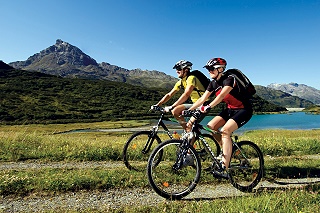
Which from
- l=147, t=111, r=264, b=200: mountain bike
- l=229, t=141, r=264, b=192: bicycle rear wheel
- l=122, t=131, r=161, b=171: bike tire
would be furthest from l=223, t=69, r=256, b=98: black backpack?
l=122, t=131, r=161, b=171: bike tire

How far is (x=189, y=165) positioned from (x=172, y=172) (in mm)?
719

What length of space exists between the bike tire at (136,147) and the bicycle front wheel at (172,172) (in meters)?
1.60

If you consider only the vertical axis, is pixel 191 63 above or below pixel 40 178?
above

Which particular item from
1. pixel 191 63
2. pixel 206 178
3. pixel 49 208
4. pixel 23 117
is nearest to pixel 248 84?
pixel 191 63

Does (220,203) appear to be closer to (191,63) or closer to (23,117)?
(191,63)

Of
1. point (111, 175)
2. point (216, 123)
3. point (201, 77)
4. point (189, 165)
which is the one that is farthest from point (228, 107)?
point (111, 175)

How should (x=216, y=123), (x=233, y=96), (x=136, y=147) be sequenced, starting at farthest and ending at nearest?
1. (x=136, y=147)
2. (x=216, y=123)
3. (x=233, y=96)

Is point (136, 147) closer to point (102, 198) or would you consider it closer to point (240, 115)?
point (102, 198)

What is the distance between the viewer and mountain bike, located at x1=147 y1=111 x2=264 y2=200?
6918 mm

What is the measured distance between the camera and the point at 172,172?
767 cm

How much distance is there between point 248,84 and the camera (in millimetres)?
7578

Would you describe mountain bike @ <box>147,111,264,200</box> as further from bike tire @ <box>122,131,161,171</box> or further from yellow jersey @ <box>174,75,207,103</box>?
yellow jersey @ <box>174,75,207,103</box>

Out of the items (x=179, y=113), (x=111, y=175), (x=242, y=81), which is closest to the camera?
(x=242, y=81)

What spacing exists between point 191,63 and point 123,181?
468cm
